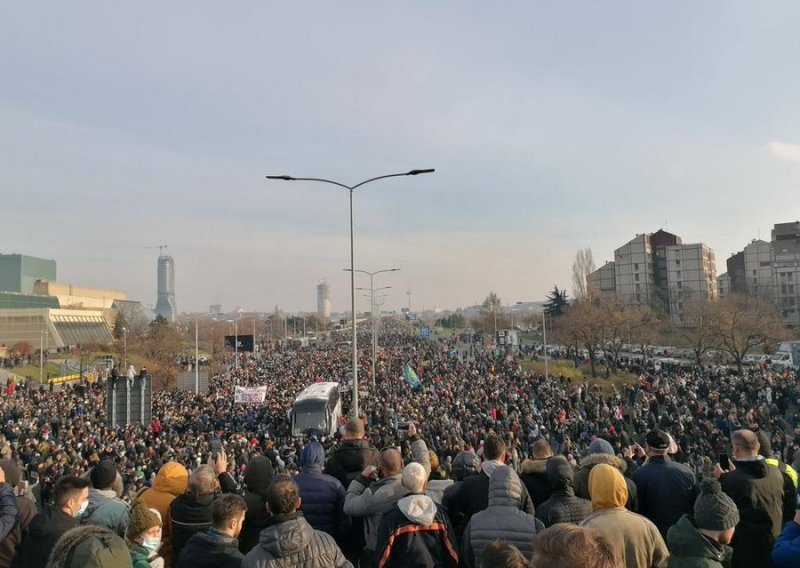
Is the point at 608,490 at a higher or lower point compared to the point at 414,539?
higher

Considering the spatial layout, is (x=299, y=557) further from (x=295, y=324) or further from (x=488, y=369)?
(x=295, y=324)

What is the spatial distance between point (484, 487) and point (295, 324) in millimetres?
144184

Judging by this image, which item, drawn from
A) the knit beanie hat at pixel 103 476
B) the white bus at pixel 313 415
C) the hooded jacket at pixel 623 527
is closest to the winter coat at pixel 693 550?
the hooded jacket at pixel 623 527

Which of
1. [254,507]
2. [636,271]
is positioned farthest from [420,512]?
[636,271]

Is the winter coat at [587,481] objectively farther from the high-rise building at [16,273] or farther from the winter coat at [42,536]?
the high-rise building at [16,273]

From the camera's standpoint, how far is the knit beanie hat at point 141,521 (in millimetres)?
3709

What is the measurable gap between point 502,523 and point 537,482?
4.41ft

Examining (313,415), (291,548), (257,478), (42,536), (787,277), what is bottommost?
(313,415)

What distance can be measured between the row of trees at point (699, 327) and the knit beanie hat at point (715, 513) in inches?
1512

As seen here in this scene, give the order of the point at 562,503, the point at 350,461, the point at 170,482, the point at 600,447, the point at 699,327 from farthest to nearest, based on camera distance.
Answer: the point at 699,327 → the point at 600,447 → the point at 350,461 → the point at 170,482 → the point at 562,503

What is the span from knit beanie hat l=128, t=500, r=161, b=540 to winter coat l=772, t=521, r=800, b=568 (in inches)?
159

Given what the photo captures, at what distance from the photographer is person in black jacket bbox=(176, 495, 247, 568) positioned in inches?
138

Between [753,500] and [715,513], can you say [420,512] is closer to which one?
[715,513]

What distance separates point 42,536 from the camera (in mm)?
3951
